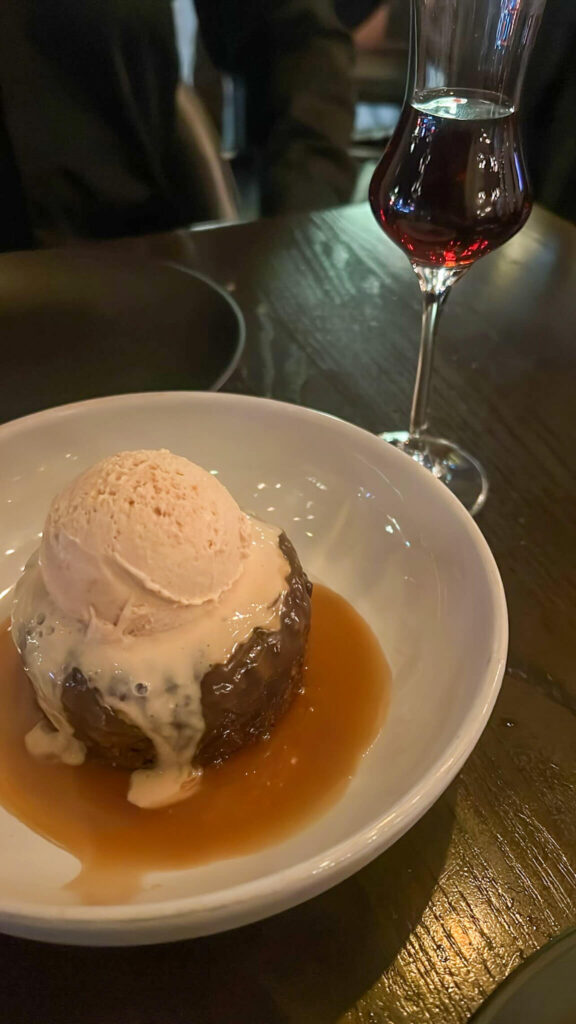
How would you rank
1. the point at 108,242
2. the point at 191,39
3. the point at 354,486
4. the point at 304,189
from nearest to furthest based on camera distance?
the point at 354,486, the point at 108,242, the point at 304,189, the point at 191,39

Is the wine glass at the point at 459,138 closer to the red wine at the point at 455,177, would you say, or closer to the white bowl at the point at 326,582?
the red wine at the point at 455,177

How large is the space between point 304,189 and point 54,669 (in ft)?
7.70

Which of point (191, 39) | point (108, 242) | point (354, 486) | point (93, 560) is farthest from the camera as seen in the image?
point (191, 39)

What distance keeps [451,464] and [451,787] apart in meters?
0.56

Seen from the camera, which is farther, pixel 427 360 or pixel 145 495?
pixel 427 360

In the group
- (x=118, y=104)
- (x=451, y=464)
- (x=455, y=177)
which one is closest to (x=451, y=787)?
(x=451, y=464)

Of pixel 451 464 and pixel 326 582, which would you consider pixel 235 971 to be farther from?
pixel 451 464

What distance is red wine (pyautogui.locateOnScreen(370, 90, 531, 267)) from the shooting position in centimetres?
92

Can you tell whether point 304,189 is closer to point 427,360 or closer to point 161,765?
point 427,360

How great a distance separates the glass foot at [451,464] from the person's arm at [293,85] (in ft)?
5.84

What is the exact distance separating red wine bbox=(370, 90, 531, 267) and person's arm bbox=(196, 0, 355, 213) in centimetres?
182

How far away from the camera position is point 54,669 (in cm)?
78

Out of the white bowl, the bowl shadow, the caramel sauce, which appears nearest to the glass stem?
the white bowl

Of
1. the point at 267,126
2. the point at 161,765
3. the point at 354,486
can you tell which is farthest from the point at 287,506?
the point at 267,126
